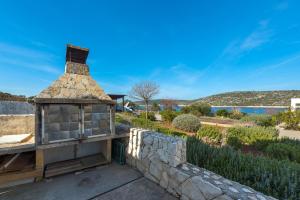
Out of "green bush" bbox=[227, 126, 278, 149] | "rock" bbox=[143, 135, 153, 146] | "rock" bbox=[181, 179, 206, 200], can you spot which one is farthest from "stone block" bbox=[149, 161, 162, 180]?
"green bush" bbox=[227, 126, 278, 149]

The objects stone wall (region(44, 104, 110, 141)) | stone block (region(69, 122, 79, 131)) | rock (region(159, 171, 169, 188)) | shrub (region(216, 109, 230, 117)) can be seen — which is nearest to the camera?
rock (region(159, 171, 169, 188))

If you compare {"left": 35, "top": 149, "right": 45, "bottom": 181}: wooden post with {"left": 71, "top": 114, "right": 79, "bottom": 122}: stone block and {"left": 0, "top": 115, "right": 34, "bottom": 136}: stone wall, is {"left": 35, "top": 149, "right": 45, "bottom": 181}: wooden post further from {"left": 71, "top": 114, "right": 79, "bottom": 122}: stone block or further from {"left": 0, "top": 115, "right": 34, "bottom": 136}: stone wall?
{"left": 0, "top": 115, "right": 34, "bottom": 136}: stone wall

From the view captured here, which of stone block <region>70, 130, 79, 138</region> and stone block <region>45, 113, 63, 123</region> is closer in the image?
stone block <region>45, 113, 63, 123</region>

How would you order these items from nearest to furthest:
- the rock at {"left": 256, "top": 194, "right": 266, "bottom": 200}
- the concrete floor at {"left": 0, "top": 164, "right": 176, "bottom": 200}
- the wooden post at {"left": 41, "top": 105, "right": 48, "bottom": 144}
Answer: the rock at {"left": 256, "top": 194, "right": 266, "bottom": 200}, the concrete floor at {"left": 0, "top": 164, "right": 176, "bottom": 200}, the wooden post at {"left": 41, "top": 105, "right": 48, "bottom": 144}

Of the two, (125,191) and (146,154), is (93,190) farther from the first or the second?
(146,154)

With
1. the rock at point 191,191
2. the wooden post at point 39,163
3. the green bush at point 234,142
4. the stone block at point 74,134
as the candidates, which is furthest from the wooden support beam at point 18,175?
the green bush at point 234,142

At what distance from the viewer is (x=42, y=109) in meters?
3.65

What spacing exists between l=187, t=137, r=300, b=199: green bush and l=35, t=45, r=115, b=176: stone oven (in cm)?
285

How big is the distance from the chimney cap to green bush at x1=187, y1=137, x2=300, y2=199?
5.28m

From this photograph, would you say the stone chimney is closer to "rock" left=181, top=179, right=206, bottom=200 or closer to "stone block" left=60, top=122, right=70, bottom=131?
"stone block" left=60, top=122, right=70, bottom=131

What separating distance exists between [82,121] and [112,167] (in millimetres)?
1833

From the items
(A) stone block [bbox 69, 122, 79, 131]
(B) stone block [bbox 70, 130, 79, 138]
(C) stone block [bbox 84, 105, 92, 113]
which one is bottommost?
(B) stone block [bbox 70, 130, 79, 138]

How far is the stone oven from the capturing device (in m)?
3.75

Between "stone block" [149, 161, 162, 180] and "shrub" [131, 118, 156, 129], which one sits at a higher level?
"shrub" [131, 118, 156, 129]
